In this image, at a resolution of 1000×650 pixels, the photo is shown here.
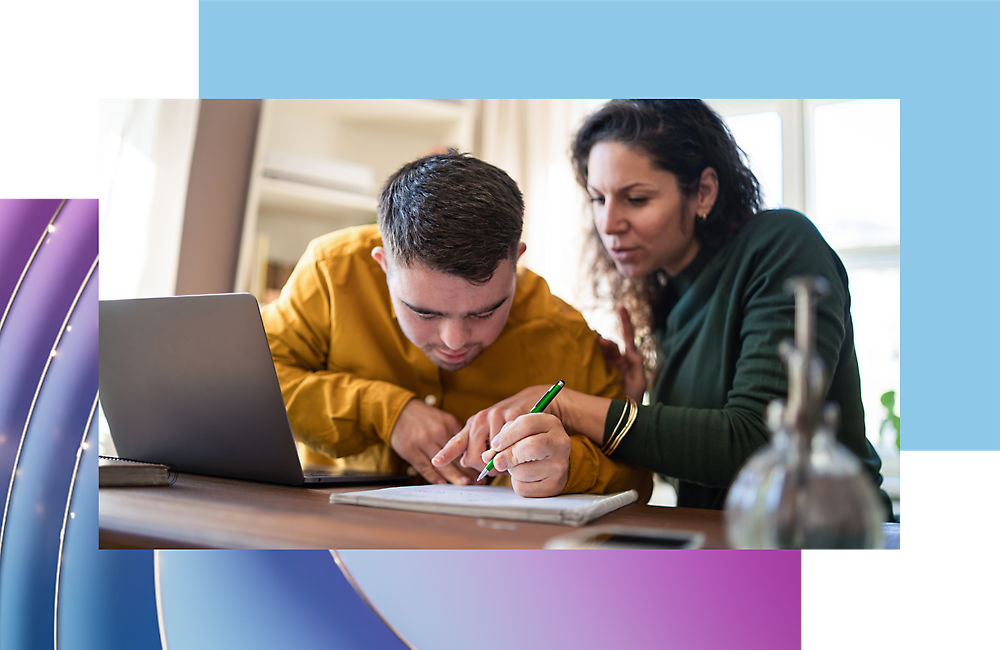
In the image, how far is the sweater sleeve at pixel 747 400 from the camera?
0.89 meters

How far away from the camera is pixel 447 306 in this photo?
938 millimetres

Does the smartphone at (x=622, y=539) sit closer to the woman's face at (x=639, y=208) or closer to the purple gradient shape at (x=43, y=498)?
the woman's face at (x=639, y=208)

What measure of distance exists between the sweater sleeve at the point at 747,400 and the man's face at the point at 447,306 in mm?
212

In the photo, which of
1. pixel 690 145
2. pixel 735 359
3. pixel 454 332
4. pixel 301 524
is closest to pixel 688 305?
pixel 735 359

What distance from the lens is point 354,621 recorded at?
3.26 feet

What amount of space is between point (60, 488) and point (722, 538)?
0.86 metres

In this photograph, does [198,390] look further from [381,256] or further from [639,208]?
[639,208]

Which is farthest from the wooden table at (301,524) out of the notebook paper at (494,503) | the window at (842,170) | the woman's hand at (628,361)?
the window at (842,170)

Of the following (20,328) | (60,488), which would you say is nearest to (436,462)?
(60,488)

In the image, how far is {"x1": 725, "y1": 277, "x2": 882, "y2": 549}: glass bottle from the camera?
1.79 feet

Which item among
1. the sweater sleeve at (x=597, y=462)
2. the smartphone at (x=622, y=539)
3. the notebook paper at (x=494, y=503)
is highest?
the sweater sleeve at (x=597, y=462)

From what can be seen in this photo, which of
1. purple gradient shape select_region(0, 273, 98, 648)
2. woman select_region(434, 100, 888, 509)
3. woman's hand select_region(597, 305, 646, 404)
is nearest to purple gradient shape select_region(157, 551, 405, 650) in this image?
purple gradient shape select_region(0, 273, 98, 648)

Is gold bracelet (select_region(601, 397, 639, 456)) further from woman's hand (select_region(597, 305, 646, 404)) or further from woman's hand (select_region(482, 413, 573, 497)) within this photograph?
woman's hand (select_region(597, 305, 646, 404))

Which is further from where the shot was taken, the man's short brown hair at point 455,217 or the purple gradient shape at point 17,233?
the purple gradient shape at point 17,233
